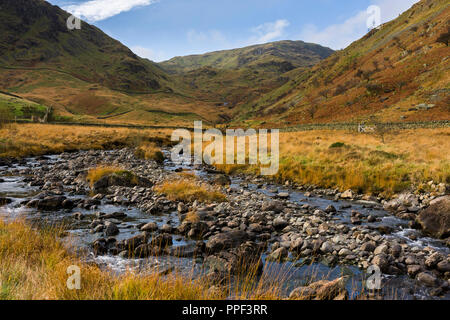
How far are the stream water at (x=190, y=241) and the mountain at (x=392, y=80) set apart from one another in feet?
158

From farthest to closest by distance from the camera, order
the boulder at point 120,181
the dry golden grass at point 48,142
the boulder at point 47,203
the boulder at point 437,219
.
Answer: the dry golden grass at point 48,142
the boulder at point 120,181
the boulder at point 47,203
the boulder at point 437,219

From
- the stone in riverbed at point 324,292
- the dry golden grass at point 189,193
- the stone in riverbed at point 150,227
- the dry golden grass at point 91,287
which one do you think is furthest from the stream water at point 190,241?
the dry golden grass at point 189,193

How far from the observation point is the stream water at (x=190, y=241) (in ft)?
25.5

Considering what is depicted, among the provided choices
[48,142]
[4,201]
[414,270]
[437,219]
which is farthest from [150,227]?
[48,142]

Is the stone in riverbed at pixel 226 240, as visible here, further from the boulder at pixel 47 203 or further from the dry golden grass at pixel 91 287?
the boulder at pixel 47 203

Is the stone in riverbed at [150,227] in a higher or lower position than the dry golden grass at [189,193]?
lower

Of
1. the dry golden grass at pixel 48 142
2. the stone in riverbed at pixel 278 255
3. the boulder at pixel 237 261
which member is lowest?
the stone in riverbed at pixel 278 255

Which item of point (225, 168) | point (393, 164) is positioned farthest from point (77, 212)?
point (393, 164)

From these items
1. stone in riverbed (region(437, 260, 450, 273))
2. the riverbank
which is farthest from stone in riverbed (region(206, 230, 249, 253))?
the riverbank

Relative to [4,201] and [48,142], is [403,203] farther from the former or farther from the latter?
[48,142]

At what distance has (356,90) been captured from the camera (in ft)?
280

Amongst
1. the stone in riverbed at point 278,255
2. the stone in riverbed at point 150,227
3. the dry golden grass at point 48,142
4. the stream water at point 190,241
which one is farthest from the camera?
the dry golden grass at point 48,142

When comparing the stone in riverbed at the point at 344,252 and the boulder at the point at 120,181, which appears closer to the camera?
the stone in riverbed at the point at 344,252
